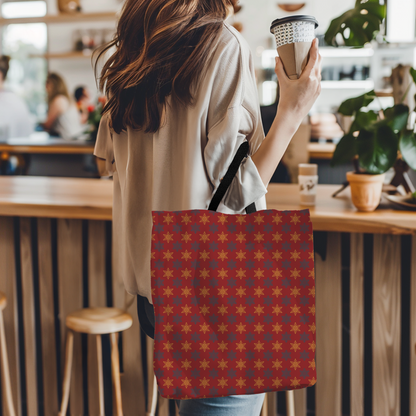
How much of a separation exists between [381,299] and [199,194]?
0.96m

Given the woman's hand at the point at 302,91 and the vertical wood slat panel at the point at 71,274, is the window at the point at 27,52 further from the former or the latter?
the woman's hand at the point at 302,91

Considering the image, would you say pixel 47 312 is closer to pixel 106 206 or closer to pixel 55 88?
pixel 106 206

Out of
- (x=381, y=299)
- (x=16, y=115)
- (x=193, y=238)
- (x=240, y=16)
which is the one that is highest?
(x=240, y=16)

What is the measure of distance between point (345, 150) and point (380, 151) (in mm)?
136

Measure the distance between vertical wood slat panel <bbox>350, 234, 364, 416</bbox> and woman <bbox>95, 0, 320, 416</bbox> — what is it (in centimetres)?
76

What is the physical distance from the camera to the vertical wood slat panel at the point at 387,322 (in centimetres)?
150

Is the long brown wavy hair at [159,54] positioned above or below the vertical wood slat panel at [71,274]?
above

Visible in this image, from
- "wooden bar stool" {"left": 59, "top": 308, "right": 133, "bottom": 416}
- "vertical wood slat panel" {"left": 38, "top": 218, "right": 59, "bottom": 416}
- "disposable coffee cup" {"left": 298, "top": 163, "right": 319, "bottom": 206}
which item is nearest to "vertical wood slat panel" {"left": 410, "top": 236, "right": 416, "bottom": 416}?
"disposable coffee cup" {"left": 298, "top": 163, "right": 319, "bottom": 206}

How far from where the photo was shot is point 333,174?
3.85 metres

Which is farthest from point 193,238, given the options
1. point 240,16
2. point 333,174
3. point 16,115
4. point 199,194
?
point 240,16

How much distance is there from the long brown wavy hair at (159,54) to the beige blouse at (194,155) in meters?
0.02

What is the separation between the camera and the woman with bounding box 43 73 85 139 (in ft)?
17.0

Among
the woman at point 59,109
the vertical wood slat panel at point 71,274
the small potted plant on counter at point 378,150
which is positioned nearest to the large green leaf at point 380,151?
the small potted plant on counter at point 378,150

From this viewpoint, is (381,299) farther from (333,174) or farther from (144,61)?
(333,174)
